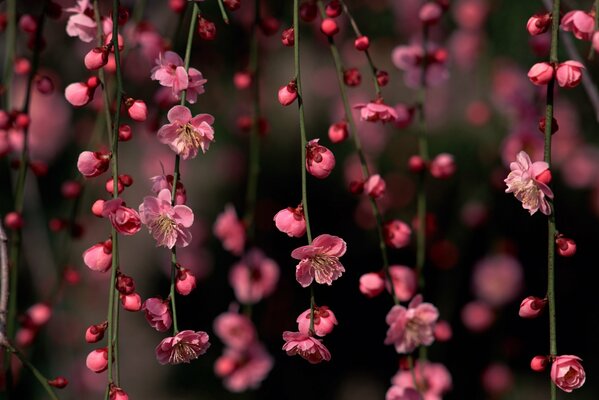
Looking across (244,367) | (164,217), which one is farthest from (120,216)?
(244,367)

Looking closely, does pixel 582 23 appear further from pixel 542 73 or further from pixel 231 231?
pixel 231 231

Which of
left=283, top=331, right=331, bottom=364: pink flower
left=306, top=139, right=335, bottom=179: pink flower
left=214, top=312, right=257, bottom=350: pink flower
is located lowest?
left=214, top=312, right=257, bottom=350: pink flower

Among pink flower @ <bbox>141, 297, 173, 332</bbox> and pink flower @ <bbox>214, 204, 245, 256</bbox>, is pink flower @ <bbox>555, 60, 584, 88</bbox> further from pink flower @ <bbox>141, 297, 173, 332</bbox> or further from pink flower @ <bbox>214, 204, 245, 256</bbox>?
pink flower @ <bbox>214, 204, 245, 256</bbox>

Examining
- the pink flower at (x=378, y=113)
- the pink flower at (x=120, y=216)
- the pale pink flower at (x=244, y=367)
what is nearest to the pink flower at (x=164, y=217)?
the pink flower at (x=120, y=216)

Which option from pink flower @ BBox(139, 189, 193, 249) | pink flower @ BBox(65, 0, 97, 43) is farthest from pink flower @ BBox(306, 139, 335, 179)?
pink flower @ BBox(65, 0, 97, 43)

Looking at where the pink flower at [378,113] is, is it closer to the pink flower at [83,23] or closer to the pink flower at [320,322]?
the pink flower at [320,322]
